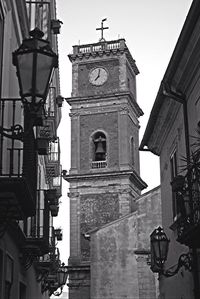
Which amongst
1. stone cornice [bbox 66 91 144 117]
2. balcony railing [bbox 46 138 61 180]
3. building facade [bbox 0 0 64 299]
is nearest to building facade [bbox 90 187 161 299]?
balcony railing [bbox 46 138 61 180]

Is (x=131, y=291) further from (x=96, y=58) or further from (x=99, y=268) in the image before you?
(x=96, y=58)

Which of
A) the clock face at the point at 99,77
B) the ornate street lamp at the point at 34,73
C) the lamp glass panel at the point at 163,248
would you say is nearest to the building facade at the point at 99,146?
the clock face at the point at 99,77

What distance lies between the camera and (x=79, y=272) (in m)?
39.8

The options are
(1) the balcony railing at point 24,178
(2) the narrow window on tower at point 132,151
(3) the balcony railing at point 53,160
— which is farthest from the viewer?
(2) the narrow window on tower at point 132,151

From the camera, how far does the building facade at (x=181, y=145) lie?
921cm

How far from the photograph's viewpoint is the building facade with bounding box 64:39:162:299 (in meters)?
40.8

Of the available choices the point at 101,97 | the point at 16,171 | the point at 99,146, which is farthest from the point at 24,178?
the point at 101,97

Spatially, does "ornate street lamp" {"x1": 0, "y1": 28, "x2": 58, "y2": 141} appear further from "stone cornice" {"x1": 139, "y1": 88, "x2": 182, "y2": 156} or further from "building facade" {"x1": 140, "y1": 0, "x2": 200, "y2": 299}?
"stone cornice" {"x1": 139, "y1": 88, "x2": 182, "y2": 156}

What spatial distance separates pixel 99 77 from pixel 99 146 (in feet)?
17.4

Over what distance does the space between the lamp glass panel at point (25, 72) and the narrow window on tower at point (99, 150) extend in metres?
36.3

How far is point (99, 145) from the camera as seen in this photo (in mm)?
43312

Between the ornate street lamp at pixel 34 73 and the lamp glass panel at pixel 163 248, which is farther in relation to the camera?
the lamp glass panel at pixel 163 248

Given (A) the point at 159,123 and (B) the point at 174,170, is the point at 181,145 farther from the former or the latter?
(A) the point at 159,123

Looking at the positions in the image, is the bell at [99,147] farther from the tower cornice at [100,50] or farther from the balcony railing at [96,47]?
the balcony railing at [96,47]
